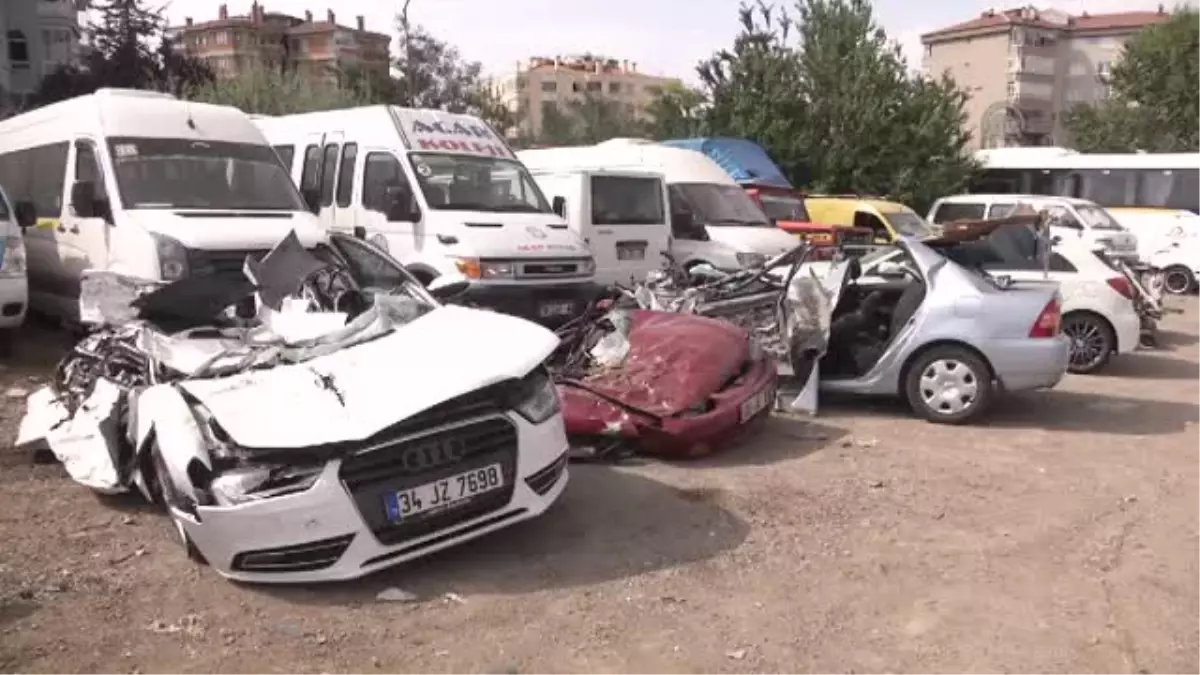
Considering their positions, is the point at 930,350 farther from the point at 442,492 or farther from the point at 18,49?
the point at 18,49

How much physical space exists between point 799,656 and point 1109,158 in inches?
922

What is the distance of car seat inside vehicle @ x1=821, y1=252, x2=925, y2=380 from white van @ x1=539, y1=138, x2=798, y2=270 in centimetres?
456

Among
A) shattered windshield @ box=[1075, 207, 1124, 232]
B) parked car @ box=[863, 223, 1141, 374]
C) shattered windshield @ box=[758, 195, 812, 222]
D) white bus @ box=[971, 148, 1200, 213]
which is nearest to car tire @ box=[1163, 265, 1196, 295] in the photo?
shattered windshield @ box=[1075, 207, 1124, 232]

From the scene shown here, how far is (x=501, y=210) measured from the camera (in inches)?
424

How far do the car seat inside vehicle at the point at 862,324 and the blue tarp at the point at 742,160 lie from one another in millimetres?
10443

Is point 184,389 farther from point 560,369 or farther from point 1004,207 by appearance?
point 1004,207

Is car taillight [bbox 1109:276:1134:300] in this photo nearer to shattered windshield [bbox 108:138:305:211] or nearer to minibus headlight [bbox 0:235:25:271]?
shattered windshield [bbox 108:138:305:211]

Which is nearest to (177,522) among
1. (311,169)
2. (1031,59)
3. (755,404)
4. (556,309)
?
(755,404)

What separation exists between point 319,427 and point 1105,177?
23.7 m

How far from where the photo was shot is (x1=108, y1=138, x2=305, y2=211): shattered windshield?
9.30 meters

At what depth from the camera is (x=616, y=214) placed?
42.5 ft

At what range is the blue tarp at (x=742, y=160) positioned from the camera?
62.1 feet

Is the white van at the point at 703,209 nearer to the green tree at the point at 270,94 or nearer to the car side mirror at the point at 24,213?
the car side mirror at the point at 24,213

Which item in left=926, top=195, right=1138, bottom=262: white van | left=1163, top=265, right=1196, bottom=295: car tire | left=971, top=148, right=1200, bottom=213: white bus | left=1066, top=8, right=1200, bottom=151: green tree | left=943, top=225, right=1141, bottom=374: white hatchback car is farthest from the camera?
left=1066, top=8, right=1200, bottom=151: green tree
